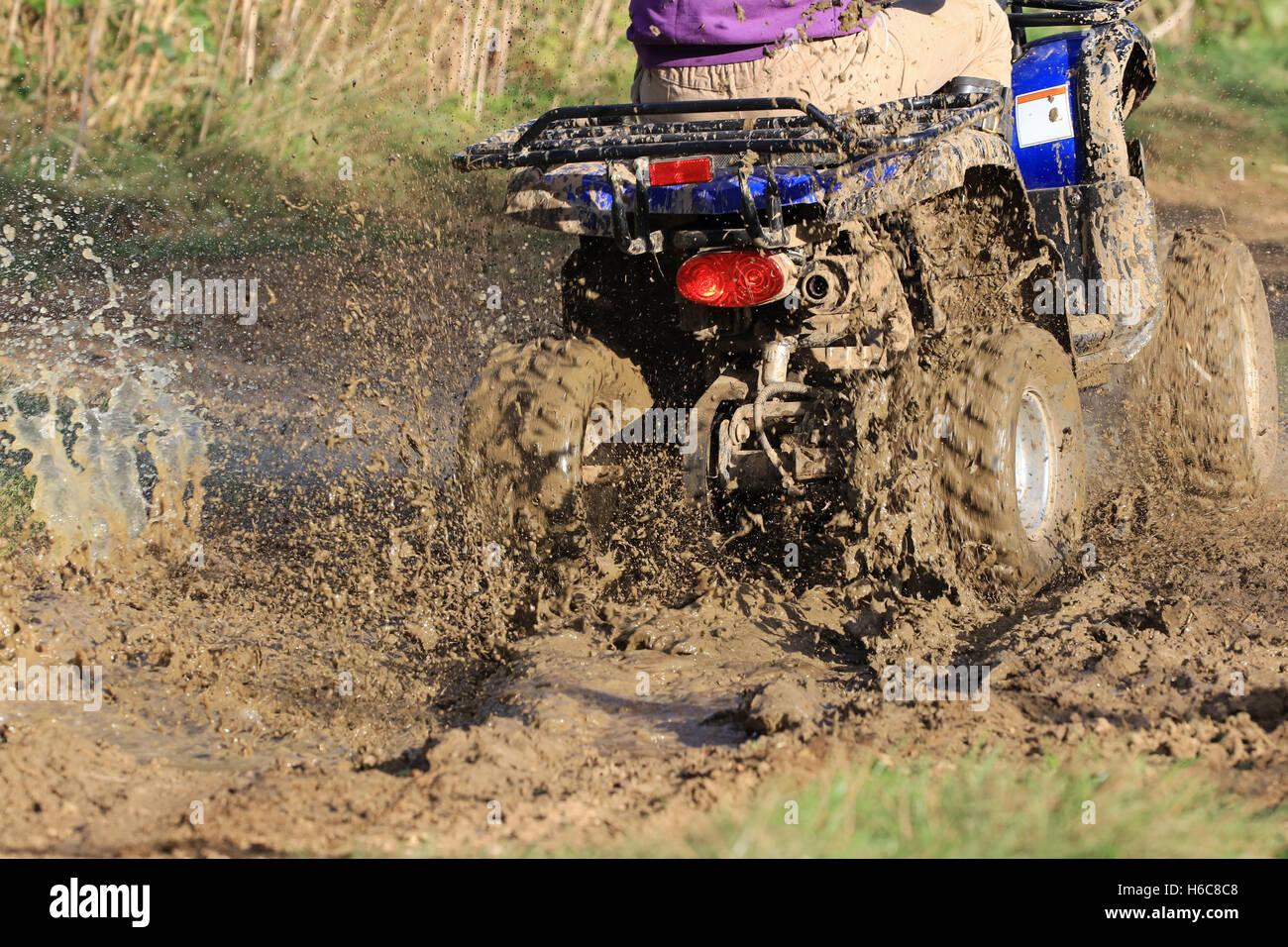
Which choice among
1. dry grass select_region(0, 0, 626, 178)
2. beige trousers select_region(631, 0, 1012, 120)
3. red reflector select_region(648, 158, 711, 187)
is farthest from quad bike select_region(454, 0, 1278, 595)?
dry grass select_region(0, 0, 626, 178)

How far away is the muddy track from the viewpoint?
8.85 feet

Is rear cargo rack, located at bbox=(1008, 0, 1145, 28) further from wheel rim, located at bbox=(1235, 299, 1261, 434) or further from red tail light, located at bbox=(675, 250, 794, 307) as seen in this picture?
red tail light, located at bbox=(675, 250, 794, 307)

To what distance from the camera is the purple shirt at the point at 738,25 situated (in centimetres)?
371

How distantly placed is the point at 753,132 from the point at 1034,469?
1.57 metres

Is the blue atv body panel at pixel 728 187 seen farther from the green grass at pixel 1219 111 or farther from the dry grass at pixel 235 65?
the green grass at pixel 1219 111

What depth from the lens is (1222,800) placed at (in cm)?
258

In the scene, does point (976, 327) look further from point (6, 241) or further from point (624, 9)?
point (624, 9)

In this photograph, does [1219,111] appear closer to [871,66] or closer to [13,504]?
[871,66]

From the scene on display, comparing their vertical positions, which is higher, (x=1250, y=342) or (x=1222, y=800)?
(x=1250, y=342)

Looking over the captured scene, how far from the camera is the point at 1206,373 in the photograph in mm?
5535

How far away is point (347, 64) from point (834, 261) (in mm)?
7177

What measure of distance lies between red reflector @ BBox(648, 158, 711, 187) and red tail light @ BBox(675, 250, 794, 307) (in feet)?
0.77

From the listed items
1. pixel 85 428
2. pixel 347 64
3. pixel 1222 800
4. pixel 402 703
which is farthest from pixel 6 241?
pixel 1222 800

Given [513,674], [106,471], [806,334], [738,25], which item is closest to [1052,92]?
[738,25]
